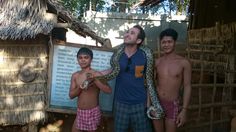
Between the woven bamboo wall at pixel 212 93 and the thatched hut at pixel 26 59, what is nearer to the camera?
the thatched hut at pixel 26 59

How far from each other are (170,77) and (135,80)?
47 cm

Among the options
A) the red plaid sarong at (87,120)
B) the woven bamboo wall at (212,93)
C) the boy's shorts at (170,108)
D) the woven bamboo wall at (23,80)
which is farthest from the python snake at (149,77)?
the woven bamboo wall at (212,93)

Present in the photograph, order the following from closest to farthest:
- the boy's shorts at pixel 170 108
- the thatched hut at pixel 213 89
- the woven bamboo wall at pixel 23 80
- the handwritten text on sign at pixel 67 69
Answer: the boy's shorts at pixel 170 108
the handwritten text on sign at pixel 67 69
the woven bamboo wall at pixel 23 80
the thatched hut at pixel 213 89

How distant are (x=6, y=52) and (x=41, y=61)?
1.94 ft

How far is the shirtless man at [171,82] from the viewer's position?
4316 mm

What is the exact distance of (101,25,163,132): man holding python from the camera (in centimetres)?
434

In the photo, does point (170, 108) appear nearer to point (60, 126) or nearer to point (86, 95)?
point (86, 95)

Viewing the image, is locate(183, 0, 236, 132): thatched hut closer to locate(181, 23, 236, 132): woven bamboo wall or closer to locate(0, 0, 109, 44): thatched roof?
locate(181, 23, 236, 132): woven bamboo wall

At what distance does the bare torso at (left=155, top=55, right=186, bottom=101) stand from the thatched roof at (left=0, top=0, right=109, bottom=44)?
6.82 feet

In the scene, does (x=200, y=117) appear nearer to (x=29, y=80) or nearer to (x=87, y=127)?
(x=87, y=127)

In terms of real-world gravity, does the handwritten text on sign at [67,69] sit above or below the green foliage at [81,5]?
below

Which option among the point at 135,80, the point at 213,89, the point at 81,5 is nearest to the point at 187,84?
the point at 135,80

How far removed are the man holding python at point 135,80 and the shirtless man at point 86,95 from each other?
325mm

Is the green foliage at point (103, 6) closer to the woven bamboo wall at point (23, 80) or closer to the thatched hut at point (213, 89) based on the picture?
the thatched hut at point (213, 89)
